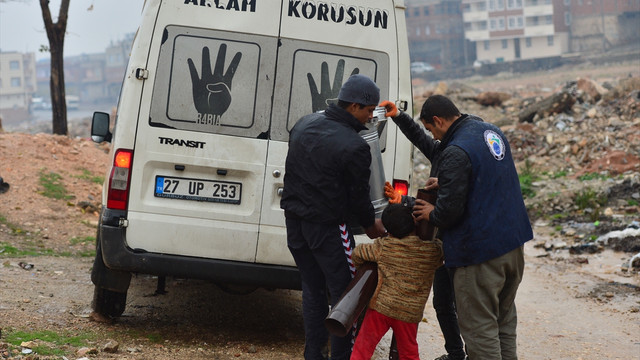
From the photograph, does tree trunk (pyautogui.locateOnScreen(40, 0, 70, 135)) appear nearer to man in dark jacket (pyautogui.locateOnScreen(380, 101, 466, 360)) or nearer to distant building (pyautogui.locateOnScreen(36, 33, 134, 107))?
man in dark jacket (pyautogui.locateOnScreen(380, 101, 466, 360))

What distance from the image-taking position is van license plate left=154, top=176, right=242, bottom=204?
5.78m

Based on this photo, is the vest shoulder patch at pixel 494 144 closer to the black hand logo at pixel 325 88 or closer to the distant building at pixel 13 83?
the black hand logo at pixel 325 88

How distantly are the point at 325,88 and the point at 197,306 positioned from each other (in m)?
2.67

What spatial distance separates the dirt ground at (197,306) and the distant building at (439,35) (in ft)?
289

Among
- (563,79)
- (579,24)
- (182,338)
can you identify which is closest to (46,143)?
(182,338)

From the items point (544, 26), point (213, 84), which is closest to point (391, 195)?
point (213, 84)

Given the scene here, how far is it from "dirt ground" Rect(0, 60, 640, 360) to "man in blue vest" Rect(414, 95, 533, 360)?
6.24 ft

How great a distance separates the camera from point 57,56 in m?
17.3

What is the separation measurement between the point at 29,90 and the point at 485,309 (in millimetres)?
111376

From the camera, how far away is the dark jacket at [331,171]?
4630 millimetres

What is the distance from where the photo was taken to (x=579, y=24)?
287ft

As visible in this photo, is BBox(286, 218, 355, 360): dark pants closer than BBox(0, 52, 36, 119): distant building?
Yes

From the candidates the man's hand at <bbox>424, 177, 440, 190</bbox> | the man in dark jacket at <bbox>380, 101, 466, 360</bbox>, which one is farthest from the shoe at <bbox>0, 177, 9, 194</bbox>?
the man's hand at <bbox>424, 177, 440, 190</bbox>

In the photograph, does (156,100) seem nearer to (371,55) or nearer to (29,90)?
(371,55)
